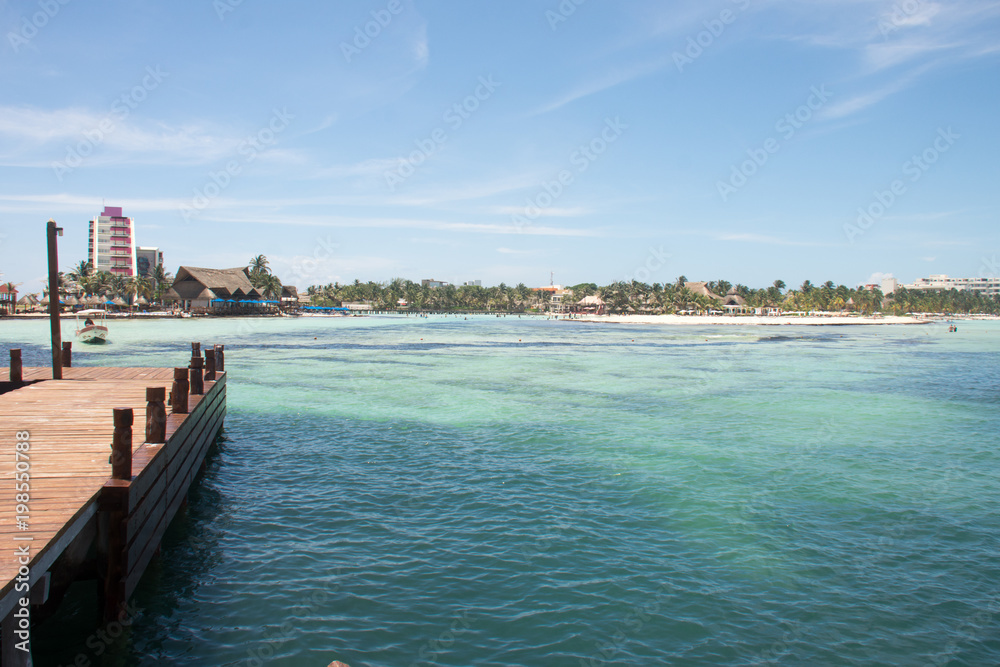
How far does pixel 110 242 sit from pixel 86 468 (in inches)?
8627

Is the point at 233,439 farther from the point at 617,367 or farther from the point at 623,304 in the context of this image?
the point at 623,304

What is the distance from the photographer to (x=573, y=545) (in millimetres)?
9367

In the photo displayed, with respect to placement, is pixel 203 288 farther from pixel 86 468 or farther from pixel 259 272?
pixel 86 468

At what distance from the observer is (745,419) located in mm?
20531

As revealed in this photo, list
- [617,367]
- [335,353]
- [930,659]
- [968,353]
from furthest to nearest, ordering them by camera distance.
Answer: [968,353]
[335,353]
[617,367]
[930,659]

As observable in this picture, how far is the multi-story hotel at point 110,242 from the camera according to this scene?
616 ft

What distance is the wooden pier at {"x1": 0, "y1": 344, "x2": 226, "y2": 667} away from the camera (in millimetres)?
5148

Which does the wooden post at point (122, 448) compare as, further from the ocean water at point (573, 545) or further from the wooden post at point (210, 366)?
the wooden post at point (210, 366)

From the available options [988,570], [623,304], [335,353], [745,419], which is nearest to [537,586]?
[988,570]

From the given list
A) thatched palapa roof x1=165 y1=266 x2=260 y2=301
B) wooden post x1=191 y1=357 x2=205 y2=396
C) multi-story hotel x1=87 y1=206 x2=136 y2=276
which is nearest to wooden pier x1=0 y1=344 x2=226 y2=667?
wooden post x1=191 y1=357 x2=205 y2=396

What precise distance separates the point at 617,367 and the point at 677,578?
30.9m

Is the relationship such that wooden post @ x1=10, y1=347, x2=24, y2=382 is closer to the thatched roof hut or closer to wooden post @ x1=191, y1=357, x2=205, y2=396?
wooden post @ x1=191, y1=357, x2=205, y2=396

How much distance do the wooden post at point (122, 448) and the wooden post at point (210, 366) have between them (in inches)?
357

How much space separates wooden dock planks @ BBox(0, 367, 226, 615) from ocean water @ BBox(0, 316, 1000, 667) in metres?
0.95
